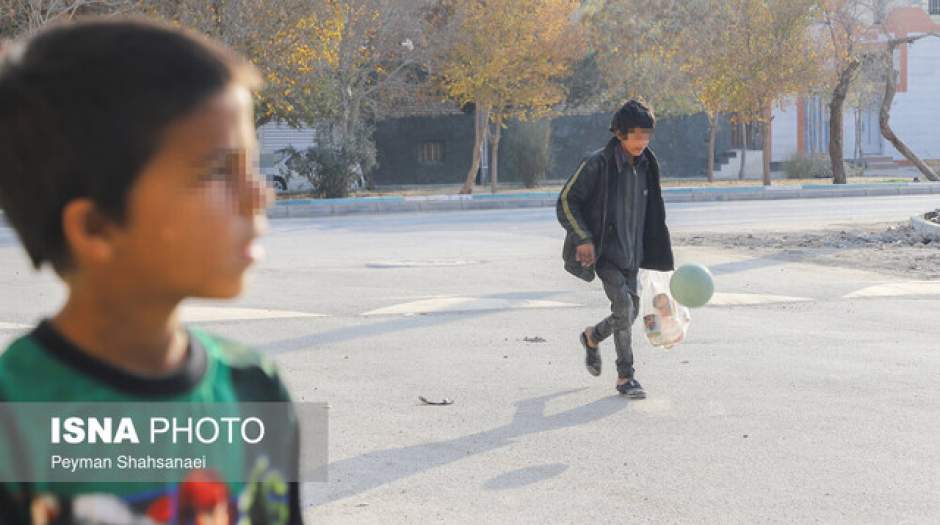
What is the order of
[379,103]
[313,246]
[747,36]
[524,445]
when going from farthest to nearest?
1. [379,103]
2. [747,36]
3. [313,246]
4. [524,445]

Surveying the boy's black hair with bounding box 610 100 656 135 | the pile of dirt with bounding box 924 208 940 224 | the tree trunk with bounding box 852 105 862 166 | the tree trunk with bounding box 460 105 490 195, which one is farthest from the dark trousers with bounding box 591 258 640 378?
the tree trunk with bounding box 852 105 862 166

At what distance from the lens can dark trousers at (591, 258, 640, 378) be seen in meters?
8.20

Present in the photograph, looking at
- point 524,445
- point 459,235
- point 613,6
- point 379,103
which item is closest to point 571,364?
point 524,445

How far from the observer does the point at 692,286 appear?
7.85 m

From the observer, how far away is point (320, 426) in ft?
22.6

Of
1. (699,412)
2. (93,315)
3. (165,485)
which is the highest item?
(93,315)

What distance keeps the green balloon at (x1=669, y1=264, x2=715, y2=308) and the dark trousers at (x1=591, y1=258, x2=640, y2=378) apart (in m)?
0.39

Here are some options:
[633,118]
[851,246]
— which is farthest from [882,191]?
[633,118]

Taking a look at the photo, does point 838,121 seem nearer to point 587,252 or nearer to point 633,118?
point 587,252

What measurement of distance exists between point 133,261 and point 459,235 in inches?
754

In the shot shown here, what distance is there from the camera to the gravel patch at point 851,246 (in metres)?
15.9

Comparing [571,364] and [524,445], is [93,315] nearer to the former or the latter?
[524,445]

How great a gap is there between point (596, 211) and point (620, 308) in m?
0.58

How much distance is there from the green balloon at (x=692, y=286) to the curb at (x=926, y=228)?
39.9ft
